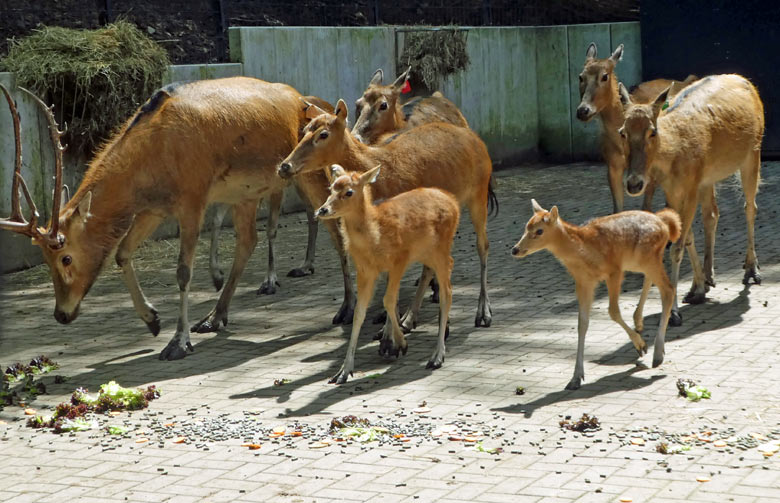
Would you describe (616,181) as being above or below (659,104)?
below

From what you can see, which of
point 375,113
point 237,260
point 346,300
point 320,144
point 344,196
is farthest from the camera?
point 375,113

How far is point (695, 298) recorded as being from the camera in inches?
376

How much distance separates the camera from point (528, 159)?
67.3ft

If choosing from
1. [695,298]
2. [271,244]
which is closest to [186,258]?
[271,244]

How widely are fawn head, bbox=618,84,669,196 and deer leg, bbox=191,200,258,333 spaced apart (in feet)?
10.8

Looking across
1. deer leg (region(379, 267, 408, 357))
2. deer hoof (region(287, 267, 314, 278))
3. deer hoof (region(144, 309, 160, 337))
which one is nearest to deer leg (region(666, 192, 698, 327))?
deer leg (region(379, 267, 408, 357))

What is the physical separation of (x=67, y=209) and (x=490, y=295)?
3.94 meters

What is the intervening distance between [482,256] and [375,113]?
6.55 feet

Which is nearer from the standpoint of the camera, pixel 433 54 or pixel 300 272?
pixel 300 272

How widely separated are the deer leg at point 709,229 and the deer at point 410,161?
2131 millimetres

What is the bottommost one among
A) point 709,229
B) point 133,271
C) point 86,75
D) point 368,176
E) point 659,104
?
point 709,229

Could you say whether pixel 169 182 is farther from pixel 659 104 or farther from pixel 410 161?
pixel 659 104

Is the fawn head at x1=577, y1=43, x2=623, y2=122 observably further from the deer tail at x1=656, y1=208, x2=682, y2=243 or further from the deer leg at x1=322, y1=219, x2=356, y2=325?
the deer tail at x1=656, y1=208, x2=682, y2=243

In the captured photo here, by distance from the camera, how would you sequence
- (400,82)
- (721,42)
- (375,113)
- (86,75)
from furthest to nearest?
(721,42), (86,75), (400,82), (375,113)
